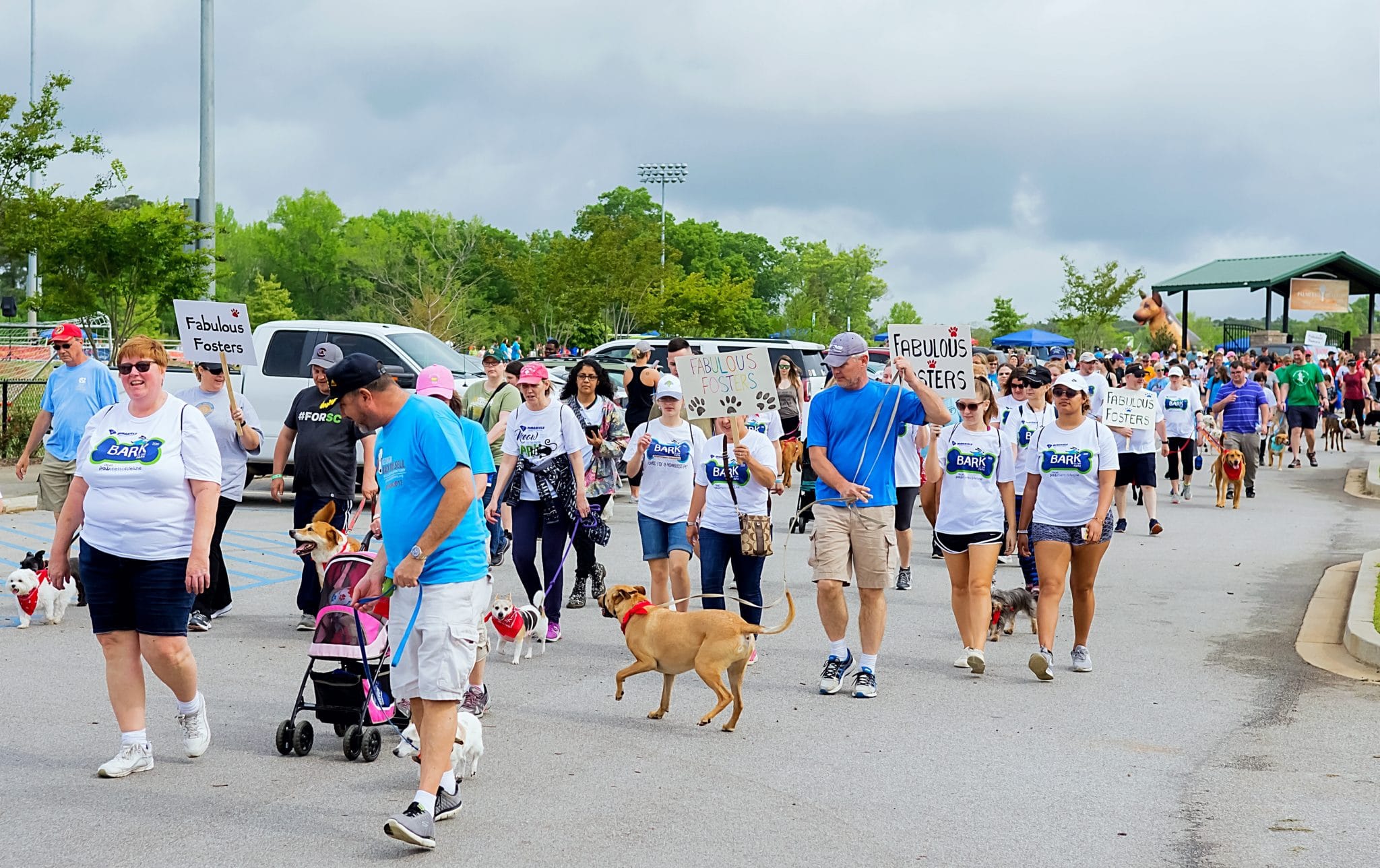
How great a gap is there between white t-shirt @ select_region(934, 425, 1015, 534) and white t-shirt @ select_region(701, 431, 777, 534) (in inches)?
46.3

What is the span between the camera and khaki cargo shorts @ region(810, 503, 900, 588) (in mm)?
8289

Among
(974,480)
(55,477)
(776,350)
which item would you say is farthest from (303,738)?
(776,350)

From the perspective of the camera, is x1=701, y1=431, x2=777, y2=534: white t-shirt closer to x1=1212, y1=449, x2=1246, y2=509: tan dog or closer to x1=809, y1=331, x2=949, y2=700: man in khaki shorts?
x1=809, y1=331, x2=949, y2=700: man in khaki shorts

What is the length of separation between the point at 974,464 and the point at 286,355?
1127cm

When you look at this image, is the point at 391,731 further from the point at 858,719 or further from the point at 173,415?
the point at 858,719

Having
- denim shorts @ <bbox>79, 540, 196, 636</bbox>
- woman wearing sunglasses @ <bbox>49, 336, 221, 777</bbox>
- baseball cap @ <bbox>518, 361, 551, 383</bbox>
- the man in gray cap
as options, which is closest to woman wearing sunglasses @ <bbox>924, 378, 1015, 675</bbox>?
baseball cap @ <bbox>518, 361, 551, 383</bbox>

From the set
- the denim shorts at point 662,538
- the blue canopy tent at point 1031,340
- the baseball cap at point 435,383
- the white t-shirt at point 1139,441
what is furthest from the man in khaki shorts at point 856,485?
the blue canopy tent at point 1031,340

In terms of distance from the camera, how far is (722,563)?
9.05 m

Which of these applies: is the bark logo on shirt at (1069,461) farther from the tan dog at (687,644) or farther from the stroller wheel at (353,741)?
the stroller wheel at (353,741)

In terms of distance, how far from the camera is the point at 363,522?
16.8 meters

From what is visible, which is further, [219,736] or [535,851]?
[219,736]

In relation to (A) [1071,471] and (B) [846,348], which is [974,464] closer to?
(A) [1071,471]

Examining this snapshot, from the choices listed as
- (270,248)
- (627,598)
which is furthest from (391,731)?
(270,248)

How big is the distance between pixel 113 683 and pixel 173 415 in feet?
3.99
